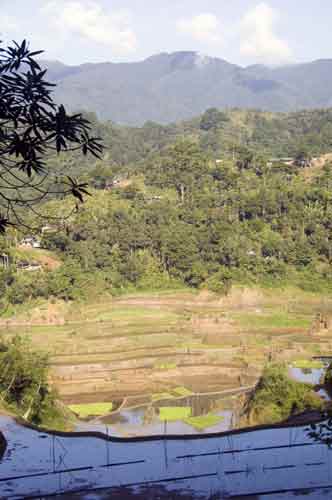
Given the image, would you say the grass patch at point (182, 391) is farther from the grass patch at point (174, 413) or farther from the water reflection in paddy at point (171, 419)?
the grass patch at point (174, 413)

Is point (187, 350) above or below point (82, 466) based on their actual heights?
below

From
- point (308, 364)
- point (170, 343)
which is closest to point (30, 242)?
point (170, 343)

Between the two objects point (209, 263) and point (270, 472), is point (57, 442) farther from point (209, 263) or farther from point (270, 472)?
point (209, 263)

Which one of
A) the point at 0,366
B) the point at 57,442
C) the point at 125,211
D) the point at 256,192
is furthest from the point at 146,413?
the point at 256,192

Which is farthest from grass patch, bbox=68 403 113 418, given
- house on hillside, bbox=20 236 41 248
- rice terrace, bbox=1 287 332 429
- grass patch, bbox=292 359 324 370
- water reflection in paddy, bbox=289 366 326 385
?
house on hillside, bbox=20 236 41 248

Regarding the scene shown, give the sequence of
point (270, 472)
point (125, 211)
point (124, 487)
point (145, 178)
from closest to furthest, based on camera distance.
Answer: point (124, 487) < point (270, 472) < point (125, 211) < point (145, 178)

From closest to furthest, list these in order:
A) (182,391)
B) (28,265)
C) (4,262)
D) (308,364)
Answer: (182,391), (308,364), (4,262), (28,265)

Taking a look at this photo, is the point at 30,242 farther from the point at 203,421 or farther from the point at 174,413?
the point at 203,421
